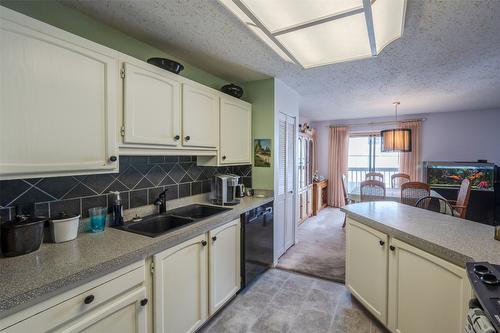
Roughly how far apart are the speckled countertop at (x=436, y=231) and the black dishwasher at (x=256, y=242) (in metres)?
0.86

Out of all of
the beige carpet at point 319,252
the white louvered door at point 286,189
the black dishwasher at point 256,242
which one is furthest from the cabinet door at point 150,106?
the beige carpet at point 319,252

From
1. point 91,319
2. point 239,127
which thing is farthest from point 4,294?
point 239,127

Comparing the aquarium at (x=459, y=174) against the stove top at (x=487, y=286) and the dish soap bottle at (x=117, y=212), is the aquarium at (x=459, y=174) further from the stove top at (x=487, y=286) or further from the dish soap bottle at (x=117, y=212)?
the dish soap bottle at (x=117, y=212)

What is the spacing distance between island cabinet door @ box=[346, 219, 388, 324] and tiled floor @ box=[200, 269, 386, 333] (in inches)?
6.7

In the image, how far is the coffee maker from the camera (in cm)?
240

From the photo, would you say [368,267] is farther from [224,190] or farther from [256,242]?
[224,190]

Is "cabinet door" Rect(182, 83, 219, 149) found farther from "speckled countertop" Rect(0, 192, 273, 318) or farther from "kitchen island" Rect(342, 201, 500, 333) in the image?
"kitchen island" Rect(342, 201, 500, 333)

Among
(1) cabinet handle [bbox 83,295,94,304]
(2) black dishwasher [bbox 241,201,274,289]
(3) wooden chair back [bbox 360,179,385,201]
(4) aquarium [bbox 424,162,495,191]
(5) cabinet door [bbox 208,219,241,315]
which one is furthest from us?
(4) aquarium [bbox 424,162,495,191]

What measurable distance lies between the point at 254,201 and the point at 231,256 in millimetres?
648

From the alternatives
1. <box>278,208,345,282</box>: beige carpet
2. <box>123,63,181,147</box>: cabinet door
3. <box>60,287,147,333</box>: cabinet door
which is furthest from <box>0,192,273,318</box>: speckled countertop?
<box>278,208,345,282</box>: beige carpet

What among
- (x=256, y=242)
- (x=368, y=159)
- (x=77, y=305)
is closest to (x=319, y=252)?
(x=256, y=242)

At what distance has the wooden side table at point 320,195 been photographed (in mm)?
5312

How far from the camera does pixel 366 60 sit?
231cm

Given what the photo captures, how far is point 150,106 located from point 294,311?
6.65ft
